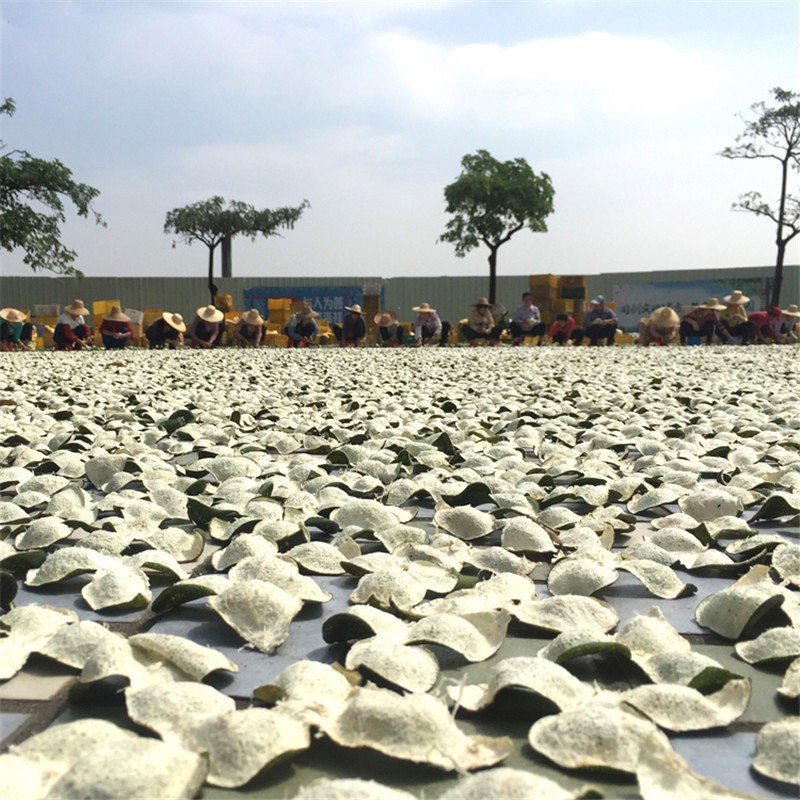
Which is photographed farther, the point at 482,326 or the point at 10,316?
the point at 482,326

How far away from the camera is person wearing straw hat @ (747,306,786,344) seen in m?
14.5

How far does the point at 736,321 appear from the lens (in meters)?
14.5

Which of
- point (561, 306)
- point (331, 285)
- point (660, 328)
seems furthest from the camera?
point (331, 285)

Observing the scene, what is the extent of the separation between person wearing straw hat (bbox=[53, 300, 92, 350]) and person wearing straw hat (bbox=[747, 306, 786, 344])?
10.4 m

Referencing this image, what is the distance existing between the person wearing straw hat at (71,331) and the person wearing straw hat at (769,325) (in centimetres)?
1040

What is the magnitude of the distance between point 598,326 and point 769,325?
309cm

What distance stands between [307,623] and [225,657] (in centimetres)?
18

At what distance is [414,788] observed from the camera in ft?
2.39

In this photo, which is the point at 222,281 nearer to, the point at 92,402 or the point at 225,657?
the point at 92,402

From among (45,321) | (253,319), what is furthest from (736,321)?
(45,321)

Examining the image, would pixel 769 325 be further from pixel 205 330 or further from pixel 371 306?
pixel 205 330

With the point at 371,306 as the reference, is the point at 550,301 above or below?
above

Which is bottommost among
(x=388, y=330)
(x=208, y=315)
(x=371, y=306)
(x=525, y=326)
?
(x=388, y=330)

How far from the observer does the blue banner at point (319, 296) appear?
24625mm
